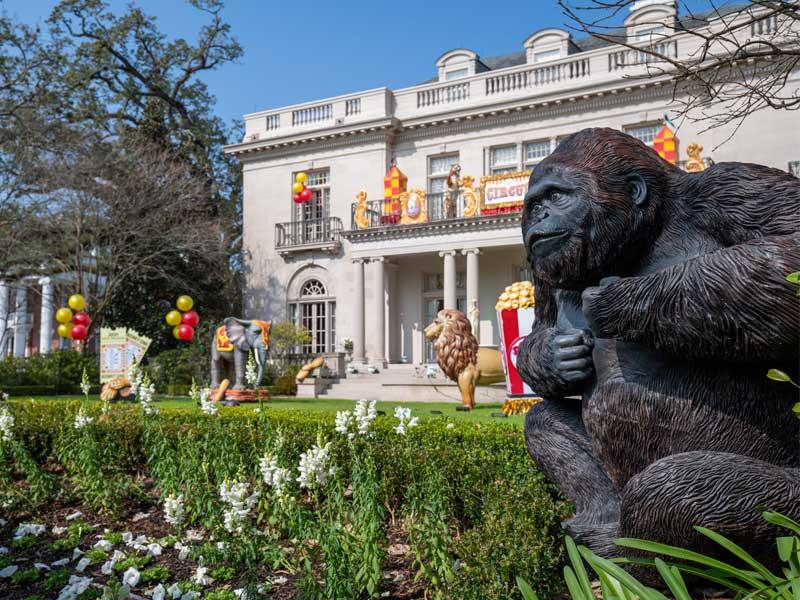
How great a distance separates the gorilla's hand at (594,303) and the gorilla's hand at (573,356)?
21 centimetres

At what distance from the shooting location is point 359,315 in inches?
971

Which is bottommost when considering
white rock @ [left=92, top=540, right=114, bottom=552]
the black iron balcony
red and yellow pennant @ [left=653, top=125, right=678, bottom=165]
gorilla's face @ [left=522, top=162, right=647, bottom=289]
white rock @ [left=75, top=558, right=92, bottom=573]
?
white rock @ [left=75, top=558, right=92, bottom=573]

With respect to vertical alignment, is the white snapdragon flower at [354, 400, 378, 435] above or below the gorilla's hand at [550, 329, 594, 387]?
below

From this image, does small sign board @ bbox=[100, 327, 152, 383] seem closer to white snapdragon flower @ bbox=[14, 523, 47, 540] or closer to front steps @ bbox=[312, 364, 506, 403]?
front steps @ bbox=[312, 364, 506, 403]

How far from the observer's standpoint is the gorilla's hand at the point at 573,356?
240 cm

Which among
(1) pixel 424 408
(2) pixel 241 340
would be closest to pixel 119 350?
(2) pixel 241 340

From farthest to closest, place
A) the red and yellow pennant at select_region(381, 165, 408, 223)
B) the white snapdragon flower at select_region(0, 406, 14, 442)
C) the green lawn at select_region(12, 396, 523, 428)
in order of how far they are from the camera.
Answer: the red and yellow pennant at select_region(381, 165, 408, 223) < the green lawn at select_region(12, 396, 523, 428) < the white snapdragon flower at select_region(0, 406, 14, 442)

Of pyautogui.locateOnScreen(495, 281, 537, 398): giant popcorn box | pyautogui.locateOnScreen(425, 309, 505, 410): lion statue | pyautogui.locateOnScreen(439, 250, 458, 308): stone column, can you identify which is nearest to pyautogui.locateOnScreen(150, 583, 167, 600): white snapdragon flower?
pyautogui.locateOnScreen(495, 281, 537, 398): giant popcorn box

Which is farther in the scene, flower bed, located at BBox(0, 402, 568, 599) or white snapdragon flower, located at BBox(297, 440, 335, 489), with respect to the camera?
white snapdragon flower, located at BBox(297, 440, 335, 489)

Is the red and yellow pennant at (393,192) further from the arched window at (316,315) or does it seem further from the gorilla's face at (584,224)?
the gorilla's face at (584,224)

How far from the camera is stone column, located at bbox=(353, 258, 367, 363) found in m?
24.5

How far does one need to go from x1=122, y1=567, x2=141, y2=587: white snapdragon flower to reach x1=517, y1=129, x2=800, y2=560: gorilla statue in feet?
8.33

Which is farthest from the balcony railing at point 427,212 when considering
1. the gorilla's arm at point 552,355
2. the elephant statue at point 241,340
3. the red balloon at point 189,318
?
the gorilla's arm at point 552,355

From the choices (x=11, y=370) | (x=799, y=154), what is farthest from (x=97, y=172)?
(x=799, y=154)
